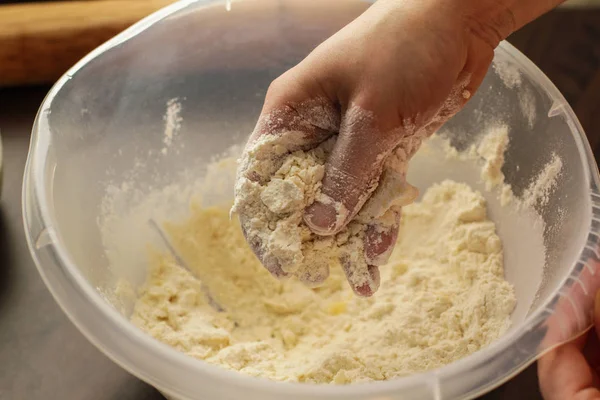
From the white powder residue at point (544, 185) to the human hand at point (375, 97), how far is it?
0.22 metres

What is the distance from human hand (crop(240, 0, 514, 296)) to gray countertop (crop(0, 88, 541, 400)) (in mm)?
311

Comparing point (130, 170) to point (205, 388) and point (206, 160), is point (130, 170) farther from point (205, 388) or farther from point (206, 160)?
point (205, 388)

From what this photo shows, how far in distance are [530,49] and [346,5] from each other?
52cm

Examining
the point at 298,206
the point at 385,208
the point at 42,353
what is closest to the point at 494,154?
the point at 385,208

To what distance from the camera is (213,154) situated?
115 centimetres

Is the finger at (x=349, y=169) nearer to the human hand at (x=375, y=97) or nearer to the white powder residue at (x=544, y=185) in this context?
the human hand at (x=375, y=97)

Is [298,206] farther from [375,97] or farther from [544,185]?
[544,185]

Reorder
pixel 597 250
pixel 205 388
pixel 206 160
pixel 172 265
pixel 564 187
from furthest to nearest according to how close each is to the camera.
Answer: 1. pixel 206 160
2. pixel 172 265
3. pixel 564 187
4. pixel 597 250
5. pixel 205 388

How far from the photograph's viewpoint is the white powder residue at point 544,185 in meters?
0.95

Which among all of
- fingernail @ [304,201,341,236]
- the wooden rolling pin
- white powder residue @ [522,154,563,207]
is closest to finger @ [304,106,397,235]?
fingernail @ [304,201,341,236]

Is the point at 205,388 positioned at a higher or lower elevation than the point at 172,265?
higher

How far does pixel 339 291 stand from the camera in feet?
3.42

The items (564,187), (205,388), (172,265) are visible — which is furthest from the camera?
(172,265)

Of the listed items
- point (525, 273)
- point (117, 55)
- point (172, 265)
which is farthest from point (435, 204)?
point (117, 55)
